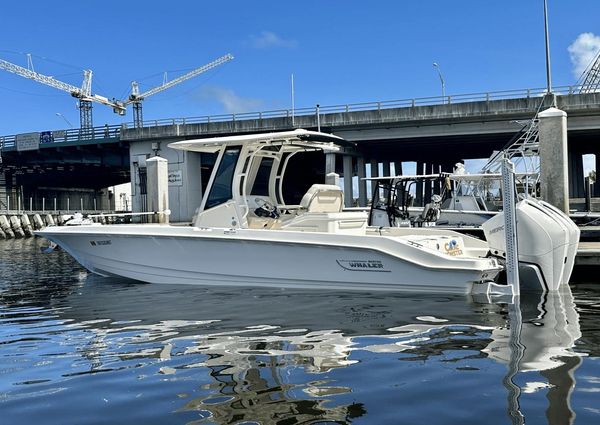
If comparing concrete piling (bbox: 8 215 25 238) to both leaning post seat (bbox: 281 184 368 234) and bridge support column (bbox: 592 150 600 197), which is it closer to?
leaning post seat (bbox: 281 184 368 234)

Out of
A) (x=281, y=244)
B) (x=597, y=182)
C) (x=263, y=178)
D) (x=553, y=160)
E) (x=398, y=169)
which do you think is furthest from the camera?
(x=398, y=169)

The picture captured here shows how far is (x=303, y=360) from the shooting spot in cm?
497

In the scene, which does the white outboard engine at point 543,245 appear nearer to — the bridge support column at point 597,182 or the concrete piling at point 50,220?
the concrete piling at point 50,220

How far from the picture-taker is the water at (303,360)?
377 centimetres

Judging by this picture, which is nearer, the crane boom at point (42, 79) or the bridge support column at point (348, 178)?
the bridge support column at point (348, 178)

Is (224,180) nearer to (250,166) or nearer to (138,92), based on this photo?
(250,166)

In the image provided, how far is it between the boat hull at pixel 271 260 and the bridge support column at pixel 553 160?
36.4 ft

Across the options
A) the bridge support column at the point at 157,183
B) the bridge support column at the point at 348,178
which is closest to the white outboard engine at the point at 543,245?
the bridge support column at the point at 157,183

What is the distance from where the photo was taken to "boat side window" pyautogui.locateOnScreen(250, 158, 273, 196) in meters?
10.2

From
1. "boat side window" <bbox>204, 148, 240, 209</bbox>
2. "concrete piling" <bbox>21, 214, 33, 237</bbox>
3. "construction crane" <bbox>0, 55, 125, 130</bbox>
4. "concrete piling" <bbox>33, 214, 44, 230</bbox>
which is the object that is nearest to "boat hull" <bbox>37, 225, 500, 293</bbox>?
"boat side window" <bbox>204, 148, 240, 209</bbox>

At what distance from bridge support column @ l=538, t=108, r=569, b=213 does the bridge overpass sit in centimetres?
858

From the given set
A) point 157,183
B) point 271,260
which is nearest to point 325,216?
point 271,260

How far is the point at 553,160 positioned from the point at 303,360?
52.6 ft

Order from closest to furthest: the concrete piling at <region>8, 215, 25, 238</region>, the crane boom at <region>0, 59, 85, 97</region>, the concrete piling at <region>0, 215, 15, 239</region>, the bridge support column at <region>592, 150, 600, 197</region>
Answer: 1. the concrete piling at <region>0, 215, 15, 239</region>
2. the concrete piling at <region>8, 215, 25, 238</region>
3. the bridge support column at <region>592, 150, 600, 197</region>
4. the crane boom at <region>0, 59, 85, 97</region>
